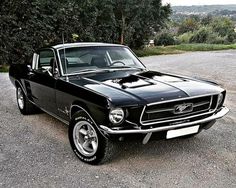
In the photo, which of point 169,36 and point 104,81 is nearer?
point 104,81

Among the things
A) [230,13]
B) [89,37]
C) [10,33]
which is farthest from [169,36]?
[230,13]

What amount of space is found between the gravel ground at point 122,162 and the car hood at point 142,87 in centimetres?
84

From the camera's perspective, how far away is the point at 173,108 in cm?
377

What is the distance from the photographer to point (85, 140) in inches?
163

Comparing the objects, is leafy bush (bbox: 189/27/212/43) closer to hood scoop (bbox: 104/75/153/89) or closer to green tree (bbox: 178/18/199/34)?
green tree (bbox: 178/18/199/34)

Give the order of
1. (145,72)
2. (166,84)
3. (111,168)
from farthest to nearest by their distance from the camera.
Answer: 1. (145,72)
2. (166,84)
3. (111,168)

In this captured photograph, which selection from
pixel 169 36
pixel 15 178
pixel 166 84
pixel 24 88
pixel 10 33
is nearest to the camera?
pixel 15 178

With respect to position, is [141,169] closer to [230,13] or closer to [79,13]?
[79,13]

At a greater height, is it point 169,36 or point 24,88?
point 24,88

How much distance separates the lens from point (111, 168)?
3.86m

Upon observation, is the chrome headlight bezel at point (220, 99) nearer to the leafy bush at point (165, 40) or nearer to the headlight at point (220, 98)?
the headlight at point (220, 98)

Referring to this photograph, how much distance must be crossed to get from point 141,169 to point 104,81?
122cm

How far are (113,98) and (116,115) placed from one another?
19 centimetres

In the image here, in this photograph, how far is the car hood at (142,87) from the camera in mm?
3636
